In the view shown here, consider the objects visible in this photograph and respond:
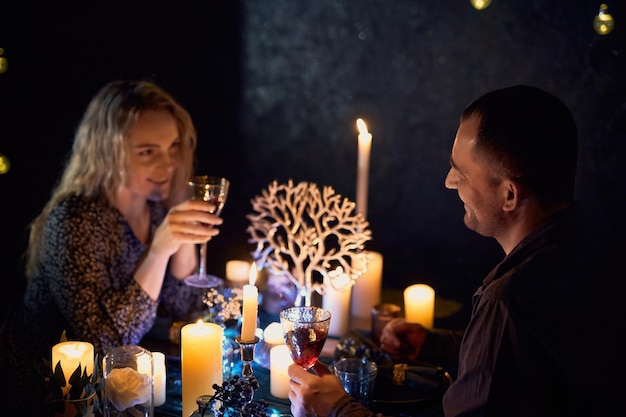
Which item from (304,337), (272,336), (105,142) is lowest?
(272,336)

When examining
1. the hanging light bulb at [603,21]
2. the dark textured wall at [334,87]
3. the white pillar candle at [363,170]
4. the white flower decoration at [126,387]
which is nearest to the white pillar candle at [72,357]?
the white flower decoration at [126,387]

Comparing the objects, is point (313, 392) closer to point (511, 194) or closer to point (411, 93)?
point (511, 194)

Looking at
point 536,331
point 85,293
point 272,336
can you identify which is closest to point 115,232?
point 85,293

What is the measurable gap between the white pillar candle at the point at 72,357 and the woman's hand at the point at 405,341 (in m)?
0.88

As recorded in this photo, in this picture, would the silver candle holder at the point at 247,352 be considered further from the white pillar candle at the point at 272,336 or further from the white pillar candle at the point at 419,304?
the white pillar candle at the point at 419,304

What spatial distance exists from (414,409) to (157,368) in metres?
0.68

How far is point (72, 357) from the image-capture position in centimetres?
156

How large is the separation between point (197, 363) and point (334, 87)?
2.36 m

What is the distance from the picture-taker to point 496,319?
4.37 ft

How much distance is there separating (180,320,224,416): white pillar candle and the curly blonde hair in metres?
0.94

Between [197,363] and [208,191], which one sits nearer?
[197,363]

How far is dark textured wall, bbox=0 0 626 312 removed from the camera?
9.09 feet

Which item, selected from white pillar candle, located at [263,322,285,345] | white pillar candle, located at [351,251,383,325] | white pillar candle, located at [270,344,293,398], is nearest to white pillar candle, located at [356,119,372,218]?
white pillar candle, located at [351,251,383,325]

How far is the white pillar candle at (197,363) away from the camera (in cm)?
162
